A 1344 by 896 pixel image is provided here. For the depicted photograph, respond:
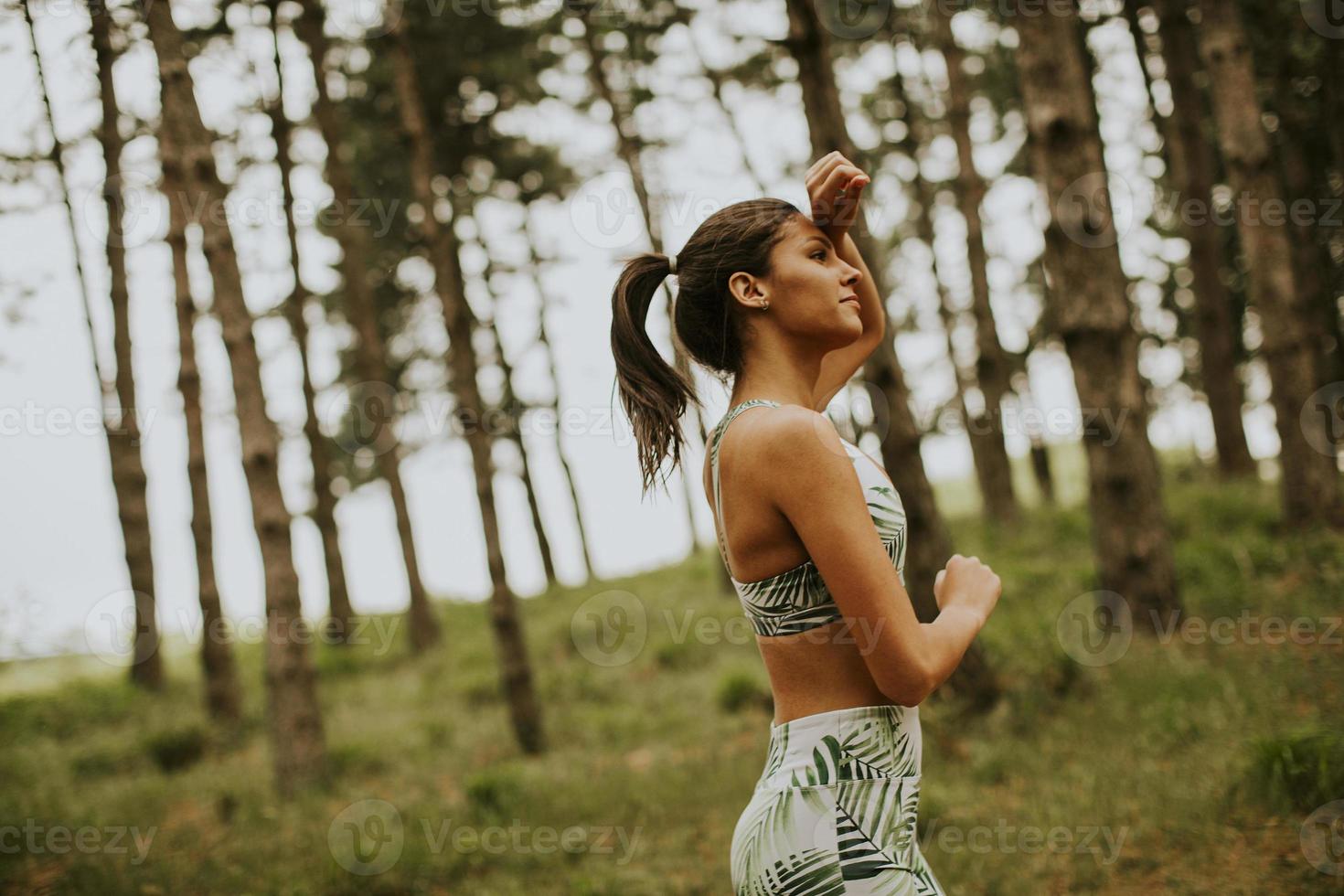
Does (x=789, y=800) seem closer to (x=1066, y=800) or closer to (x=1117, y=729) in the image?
(x=1066, y=800)

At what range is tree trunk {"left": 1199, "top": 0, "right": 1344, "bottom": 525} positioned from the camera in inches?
344

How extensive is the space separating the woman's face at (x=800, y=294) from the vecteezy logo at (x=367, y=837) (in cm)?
480

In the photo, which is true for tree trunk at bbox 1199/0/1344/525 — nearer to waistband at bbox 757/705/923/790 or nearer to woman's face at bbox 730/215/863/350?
woman's face at bbox 730/215/863/350

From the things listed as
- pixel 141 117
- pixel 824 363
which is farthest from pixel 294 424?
pixel 824 363

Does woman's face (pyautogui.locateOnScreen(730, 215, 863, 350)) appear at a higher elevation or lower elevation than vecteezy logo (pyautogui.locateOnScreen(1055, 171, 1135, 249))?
lower

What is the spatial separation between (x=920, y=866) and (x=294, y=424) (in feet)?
64.7

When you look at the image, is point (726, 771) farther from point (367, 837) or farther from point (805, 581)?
point (805, 581)

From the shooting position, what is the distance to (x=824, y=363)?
2.81m

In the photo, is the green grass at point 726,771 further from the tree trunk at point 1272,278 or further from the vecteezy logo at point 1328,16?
the vecteezy logo at point 1328,16
